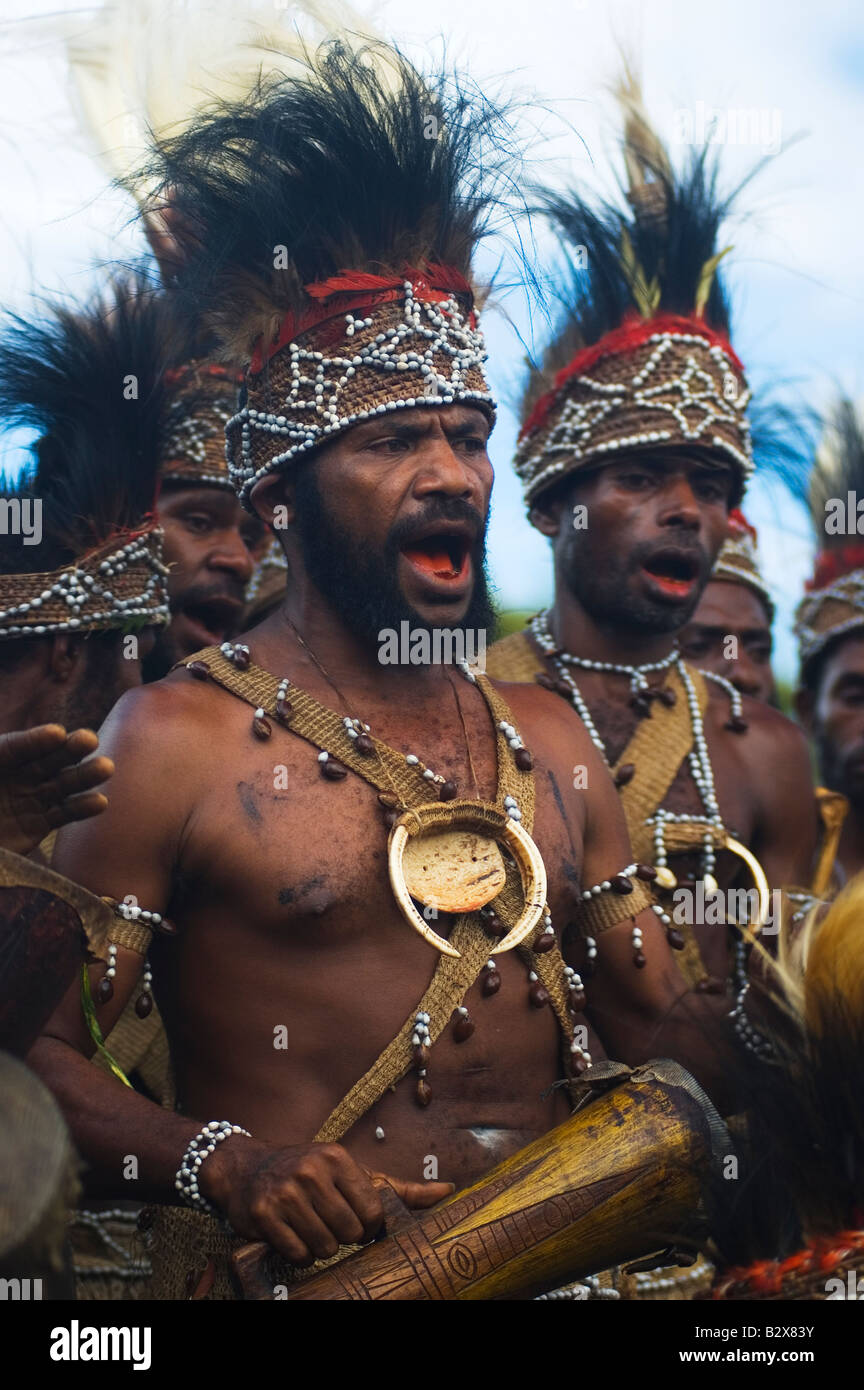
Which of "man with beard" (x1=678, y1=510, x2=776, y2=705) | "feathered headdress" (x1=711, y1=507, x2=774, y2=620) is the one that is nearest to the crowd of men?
"man with beard" (x1=678, y1=510, x2=776, y2=705)

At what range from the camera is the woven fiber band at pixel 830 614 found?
20.9 feet

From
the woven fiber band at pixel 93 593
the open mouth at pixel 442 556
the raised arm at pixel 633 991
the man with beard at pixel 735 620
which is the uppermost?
the man with beard at pixel 735 620

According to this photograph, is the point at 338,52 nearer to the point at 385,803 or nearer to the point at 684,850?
the point at 385,803

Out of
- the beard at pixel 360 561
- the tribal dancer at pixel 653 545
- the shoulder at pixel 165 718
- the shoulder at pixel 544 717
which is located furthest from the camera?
the tribal dancer at pixel 653 545

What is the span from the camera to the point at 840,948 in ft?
10.8

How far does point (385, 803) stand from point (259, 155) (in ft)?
5.00

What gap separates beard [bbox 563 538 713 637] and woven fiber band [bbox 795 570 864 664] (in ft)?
5.95

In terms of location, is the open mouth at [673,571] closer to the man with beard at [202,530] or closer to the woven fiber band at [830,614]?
the man with beard at [202,530]

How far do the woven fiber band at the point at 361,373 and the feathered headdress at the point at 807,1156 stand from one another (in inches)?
57.7

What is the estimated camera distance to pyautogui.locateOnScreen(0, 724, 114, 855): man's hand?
252 cm

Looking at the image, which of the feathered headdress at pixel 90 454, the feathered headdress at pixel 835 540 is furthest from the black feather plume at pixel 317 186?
the feathered headdress at pixel 835 540

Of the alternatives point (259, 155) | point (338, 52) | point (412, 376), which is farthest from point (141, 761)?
point (338, 52)

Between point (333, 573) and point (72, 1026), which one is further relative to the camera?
point (333, 573)
